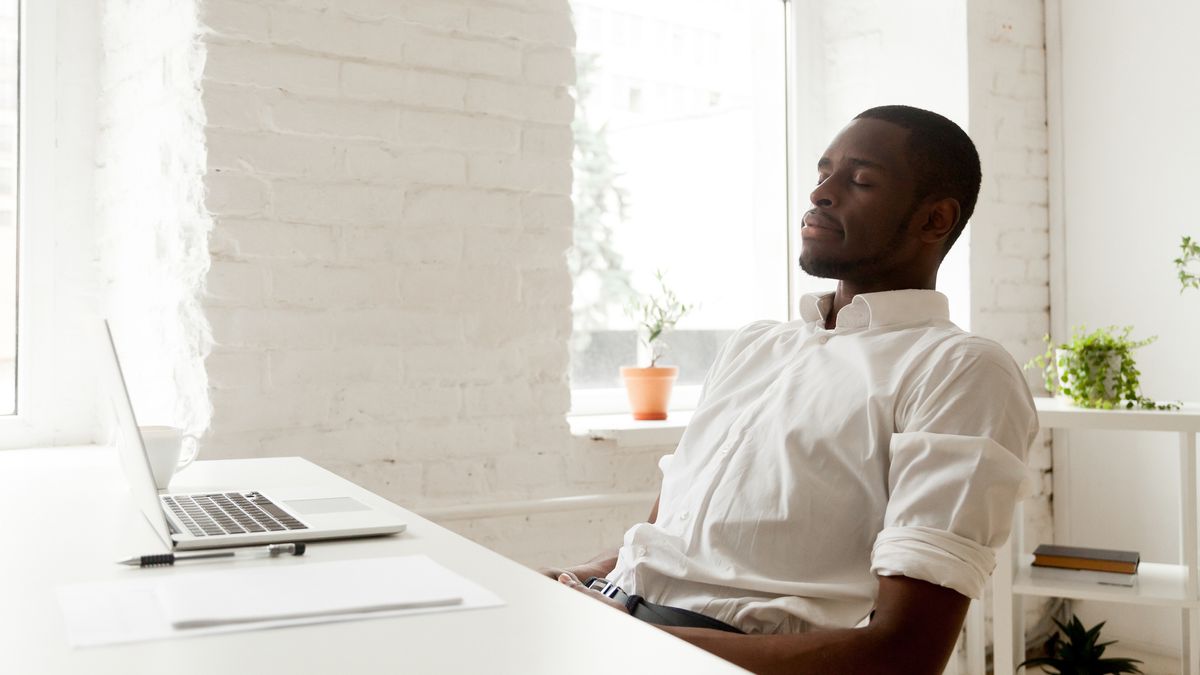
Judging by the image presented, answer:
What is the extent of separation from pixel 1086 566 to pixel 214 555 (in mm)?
1999

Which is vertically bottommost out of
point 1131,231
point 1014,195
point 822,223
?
point 822,223

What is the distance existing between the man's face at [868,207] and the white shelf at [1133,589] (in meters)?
1.19

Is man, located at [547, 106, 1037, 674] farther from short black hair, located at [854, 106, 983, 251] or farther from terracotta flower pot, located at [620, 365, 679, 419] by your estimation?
terracotta flower pot, located at [620, 365, 679, 419]

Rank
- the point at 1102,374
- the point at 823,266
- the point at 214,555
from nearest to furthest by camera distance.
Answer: the point at 214,555 < the point at 823,266 < the point at 1102,374

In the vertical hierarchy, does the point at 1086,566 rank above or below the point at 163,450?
below

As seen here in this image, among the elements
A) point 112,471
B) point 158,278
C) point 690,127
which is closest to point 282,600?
point 112,471

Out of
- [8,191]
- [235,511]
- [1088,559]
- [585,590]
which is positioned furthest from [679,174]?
[235,511]

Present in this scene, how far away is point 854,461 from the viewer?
50.8 inches

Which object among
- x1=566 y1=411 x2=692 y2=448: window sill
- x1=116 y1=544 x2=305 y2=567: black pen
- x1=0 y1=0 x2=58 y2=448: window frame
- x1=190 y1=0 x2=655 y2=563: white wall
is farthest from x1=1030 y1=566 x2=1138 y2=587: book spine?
x1=0 y1=0 x2=58 y2=448: window frame

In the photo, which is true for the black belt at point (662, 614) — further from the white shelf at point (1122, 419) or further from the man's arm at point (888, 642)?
the white shelf at point (1122, 419)

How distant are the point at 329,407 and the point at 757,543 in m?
0.97

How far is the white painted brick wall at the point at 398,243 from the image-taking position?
6.27ft

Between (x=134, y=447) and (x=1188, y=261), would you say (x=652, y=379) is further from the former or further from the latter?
(x=134, y=447)

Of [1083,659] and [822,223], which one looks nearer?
[822,223]
